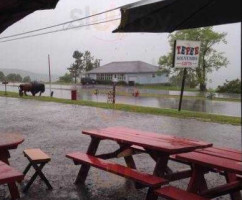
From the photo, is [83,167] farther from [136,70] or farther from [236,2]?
[136,70]

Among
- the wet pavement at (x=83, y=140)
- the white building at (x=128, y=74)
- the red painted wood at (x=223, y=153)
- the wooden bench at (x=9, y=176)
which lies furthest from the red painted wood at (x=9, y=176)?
the white building at (x=128, y=74)

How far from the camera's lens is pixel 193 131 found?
10.3 meters

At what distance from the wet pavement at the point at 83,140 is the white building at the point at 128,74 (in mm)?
47405

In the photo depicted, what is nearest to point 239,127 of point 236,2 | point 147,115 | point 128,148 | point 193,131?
point 193,131

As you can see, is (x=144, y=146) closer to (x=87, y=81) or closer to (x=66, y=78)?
(x=87, y=81)

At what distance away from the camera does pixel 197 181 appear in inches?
164

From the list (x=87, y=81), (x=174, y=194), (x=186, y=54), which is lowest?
(x=174, y=194)

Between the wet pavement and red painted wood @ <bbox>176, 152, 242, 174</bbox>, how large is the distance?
3.10 ft

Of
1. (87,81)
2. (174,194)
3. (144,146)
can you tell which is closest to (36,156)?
(144,146)

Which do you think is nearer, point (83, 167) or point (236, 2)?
point (236, 2)

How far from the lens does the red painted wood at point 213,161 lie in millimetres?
3762

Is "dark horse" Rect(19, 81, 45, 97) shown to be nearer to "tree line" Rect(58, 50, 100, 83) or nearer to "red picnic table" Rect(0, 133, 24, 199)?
"red picnic table" Rect(0, 133, 24, 199)

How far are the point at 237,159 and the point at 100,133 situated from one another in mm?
2089

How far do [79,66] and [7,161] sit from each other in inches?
2761
